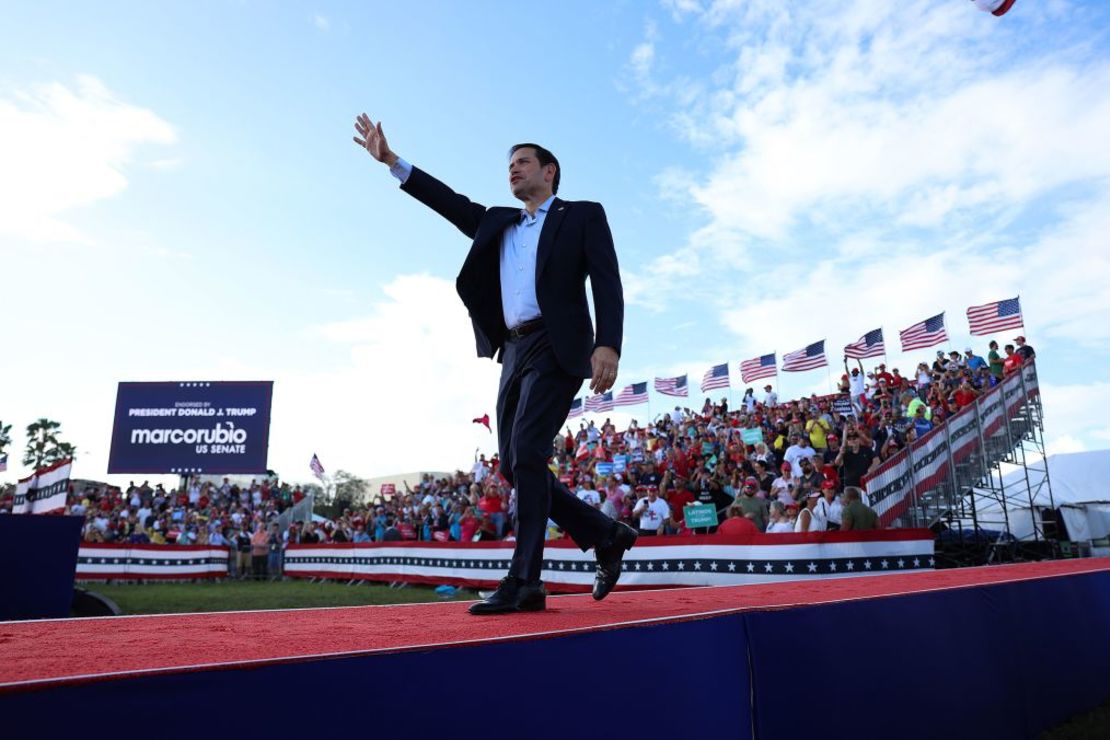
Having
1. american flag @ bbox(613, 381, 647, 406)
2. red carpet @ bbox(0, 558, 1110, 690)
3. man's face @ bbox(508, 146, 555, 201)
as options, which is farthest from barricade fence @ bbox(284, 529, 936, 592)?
american flag @ bbox(613, 381, 647, 406)

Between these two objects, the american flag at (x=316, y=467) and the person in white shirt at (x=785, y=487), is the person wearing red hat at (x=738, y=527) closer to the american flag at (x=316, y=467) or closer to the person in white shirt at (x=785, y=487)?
the person in white shirt at (x=785, y=487)

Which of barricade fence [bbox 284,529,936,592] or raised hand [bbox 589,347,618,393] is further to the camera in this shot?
barricade fence [bbox 284,529,936,592]

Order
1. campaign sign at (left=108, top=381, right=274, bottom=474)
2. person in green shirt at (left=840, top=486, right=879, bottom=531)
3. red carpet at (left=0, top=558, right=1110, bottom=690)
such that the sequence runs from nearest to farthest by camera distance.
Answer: red carpet at (left=0, top=558, right=1110, bottom=690)
person in green shirt at (left=840, top=486, right=879, bottom=531)
campaign sign at (left=108, top=381, right=274, bottom=474)

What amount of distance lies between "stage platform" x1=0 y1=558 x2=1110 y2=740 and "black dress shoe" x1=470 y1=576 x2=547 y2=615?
0.15 metres

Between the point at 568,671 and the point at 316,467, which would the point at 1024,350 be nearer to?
the point at 568,671

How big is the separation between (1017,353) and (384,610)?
1471 centimetres

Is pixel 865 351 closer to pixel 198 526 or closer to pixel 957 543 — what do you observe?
pixel 957 543

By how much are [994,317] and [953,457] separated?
27.4ft

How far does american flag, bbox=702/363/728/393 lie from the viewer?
87.4 feet

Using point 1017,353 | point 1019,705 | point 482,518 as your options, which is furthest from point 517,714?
point 1017,353

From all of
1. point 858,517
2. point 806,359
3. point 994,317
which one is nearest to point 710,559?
point 858,517

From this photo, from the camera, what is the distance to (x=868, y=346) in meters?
21.8

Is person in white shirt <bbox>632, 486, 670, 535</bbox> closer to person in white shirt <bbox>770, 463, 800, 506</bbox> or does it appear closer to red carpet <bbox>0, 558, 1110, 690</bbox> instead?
person in white shirt <bbox>770, 463, 800, 506</bbox>

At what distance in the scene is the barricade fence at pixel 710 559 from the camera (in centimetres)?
916
